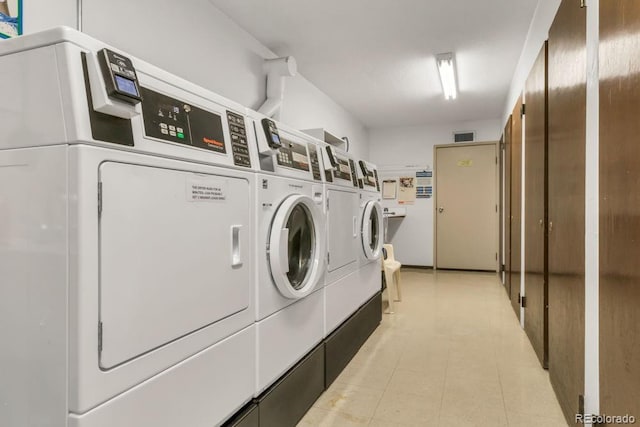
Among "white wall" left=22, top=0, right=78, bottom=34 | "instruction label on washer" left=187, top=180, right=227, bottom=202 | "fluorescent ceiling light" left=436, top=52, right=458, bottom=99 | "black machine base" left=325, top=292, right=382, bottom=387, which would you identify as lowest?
"black machine base" left=325, top=292, right=382, bottom=387

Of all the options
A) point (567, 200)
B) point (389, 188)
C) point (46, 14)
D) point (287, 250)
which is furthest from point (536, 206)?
point (389, 188)

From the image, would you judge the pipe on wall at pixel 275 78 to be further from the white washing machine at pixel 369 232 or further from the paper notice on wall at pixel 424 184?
the paper notice on wall at pixel 424 184

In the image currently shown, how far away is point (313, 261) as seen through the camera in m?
2.10

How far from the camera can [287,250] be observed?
1.70m

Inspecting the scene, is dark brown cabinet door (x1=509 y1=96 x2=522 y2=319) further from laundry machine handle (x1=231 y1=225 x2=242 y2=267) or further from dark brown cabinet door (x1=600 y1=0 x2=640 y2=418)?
laundry machine handle (x1=231 y1=225 x2=242 y2=267)

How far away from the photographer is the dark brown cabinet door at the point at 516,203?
3.41m

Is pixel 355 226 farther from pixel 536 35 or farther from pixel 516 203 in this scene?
pixel 536 35

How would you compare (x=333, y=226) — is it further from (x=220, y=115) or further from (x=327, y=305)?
(x=220, y=115)

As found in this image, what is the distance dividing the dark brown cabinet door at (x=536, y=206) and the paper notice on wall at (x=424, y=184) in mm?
3440

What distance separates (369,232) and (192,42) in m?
1.93

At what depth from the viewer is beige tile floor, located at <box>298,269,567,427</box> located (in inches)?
76.1

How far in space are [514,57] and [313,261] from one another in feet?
10.3

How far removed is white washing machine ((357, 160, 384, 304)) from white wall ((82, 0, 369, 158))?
1.14 m

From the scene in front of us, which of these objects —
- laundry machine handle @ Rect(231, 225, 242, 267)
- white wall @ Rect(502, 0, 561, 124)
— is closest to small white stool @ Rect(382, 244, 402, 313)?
white wall @ Rect(502, 0, 561, 124)
